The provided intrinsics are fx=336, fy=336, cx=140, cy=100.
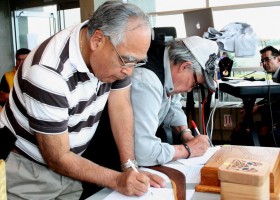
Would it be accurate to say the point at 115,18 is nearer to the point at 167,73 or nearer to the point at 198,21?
the point at 167,73

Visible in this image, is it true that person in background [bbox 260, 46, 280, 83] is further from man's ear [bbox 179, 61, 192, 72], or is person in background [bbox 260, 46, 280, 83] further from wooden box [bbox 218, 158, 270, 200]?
wooden box [bbox 218, 158, 270, 200]

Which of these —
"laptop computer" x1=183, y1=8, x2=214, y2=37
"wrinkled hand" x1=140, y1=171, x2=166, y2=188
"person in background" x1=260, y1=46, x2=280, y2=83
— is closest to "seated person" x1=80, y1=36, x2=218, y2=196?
"wrinkled hand" x1=140, y1=171, x2=166, y2=188

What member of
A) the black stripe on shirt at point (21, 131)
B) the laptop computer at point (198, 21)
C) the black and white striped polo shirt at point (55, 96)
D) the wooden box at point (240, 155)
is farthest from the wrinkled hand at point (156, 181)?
the laptop computer at point (198, 21)

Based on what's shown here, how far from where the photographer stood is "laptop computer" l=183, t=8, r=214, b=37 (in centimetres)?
311

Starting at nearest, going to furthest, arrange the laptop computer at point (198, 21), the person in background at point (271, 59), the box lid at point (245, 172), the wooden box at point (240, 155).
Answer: the box lid at point (245, 172) < the wooden box at point (240, 155) < the laptop computer at point (198, 21) < the person in background at point (271, 59)

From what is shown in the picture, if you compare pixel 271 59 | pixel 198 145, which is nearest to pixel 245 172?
pixel 198 145

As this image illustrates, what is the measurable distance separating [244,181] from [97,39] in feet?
1.98

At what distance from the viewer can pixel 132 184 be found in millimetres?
1084

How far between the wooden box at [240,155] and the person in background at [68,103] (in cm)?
15

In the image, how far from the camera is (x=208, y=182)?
112cm

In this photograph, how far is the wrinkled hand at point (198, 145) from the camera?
4.80ft

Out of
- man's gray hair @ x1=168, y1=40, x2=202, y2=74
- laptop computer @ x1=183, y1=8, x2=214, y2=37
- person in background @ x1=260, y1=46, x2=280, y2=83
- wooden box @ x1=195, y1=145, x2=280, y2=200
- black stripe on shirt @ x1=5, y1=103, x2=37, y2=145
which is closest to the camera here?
wooden box @ x1=195, y1=145, x2=280, y2=200

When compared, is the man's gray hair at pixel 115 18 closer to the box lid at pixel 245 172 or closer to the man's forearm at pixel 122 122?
the man's forearm at pixel 122 122

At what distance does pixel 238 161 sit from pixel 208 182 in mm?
234
